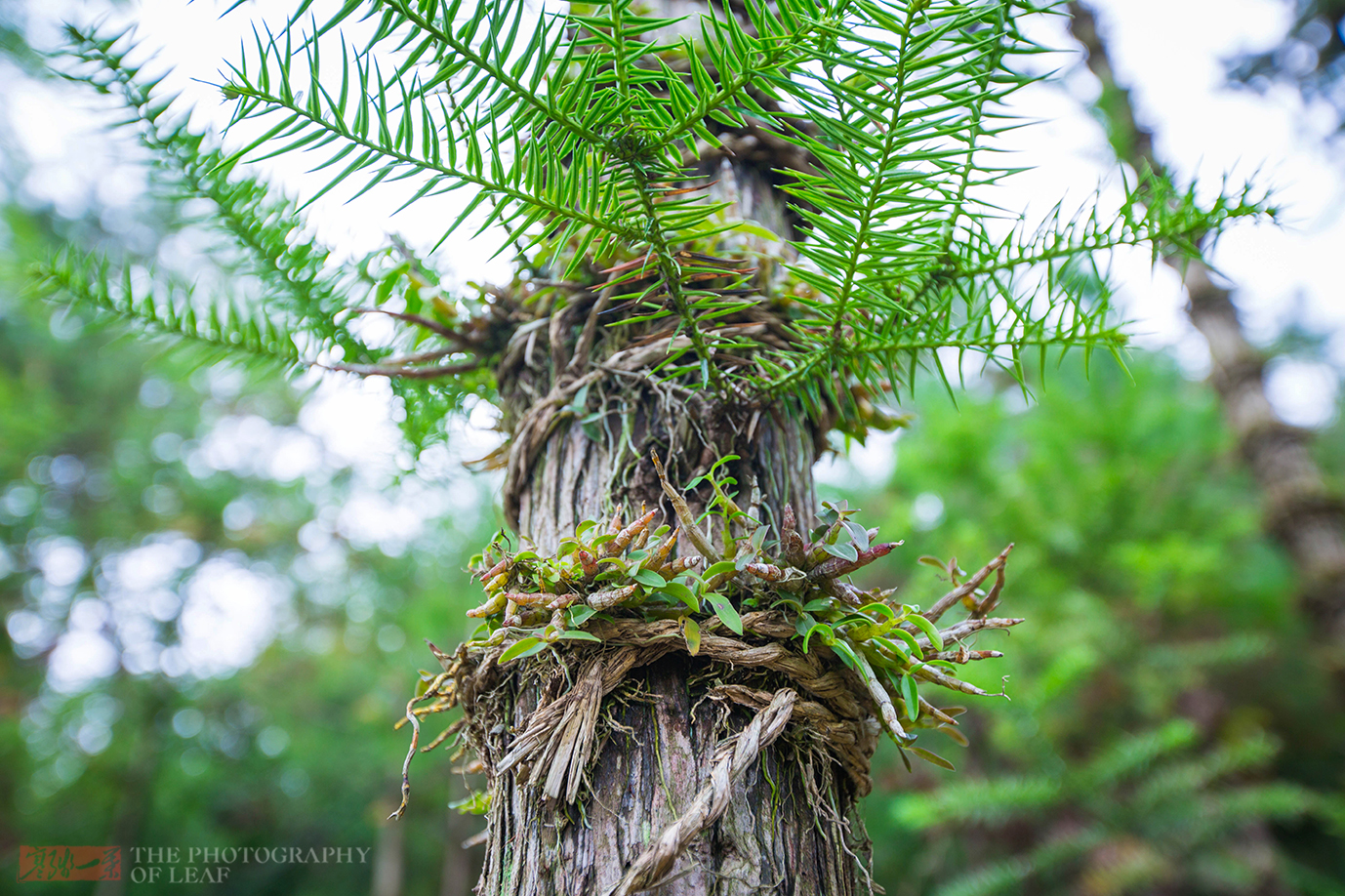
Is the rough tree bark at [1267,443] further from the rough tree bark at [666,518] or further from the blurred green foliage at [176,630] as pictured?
the blurred green foliage at [176,630]

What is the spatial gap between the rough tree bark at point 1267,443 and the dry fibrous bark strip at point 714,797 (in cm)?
228

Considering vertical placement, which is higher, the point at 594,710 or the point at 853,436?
the point at 853,436

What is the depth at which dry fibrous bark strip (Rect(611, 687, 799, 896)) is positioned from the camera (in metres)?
0.38

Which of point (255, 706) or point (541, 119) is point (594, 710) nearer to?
point (541, 119)

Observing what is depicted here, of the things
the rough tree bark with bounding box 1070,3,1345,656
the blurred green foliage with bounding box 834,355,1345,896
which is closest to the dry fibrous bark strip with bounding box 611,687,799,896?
the blurred green foliage with bounding box 834,355,1345,896

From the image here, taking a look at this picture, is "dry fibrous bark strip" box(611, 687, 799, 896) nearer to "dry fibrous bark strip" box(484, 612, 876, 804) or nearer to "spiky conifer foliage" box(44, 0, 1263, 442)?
"dry fibrous bark strip" box(484, 612, 876, 804)

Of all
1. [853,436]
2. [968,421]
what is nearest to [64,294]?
[853,436]

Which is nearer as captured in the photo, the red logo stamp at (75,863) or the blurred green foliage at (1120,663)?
the red logo stamp at (75,863)

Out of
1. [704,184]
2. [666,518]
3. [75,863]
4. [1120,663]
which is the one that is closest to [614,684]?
[666,518]

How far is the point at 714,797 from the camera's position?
397 millimetres

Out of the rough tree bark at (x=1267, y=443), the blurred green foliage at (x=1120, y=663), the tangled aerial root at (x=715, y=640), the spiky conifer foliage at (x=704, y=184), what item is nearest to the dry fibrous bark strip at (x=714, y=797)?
the tangled aerial root at (x=715, y=640)

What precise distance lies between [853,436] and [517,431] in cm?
32

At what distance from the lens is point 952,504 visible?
239cm

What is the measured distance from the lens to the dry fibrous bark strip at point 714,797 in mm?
381
